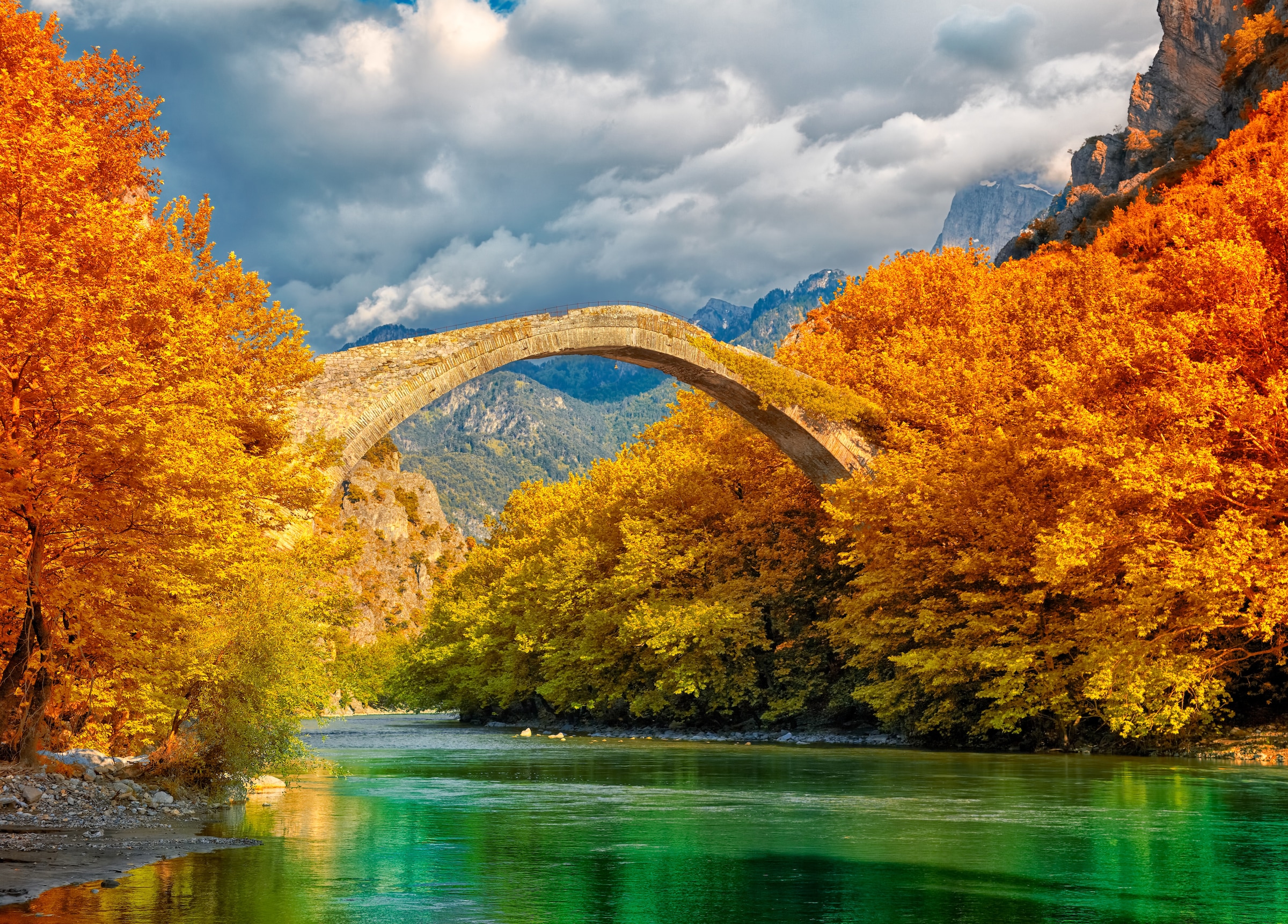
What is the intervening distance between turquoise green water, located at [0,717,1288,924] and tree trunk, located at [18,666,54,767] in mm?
2601

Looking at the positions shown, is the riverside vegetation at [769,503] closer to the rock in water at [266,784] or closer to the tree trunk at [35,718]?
the tree trunk at [35,718]

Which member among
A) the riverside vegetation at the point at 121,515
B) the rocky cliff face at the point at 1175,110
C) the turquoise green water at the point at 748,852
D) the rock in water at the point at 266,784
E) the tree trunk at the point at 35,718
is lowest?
the rock in water at the point at 266,784

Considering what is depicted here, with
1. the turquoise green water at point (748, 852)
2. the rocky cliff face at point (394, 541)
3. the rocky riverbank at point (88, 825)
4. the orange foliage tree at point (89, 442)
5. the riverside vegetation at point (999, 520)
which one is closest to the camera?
the turquoise green water at point (748, 852)

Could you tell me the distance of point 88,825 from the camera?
1152cm

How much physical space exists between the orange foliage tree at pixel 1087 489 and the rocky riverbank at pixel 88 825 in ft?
47.5

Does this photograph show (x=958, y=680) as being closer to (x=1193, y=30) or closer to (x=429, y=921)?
(x=429, y=921)

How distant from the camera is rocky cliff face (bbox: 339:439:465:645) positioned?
11612 cm

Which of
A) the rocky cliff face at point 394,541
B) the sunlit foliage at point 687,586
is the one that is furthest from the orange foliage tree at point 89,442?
the rocky cliff face at point 394,541

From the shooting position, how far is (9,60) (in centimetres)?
1791

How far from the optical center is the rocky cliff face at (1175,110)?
50.2 meters

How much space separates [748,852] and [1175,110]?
85.7 m

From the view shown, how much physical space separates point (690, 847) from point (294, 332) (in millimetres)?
14026

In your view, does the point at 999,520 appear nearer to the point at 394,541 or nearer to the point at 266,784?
the point at 266,784

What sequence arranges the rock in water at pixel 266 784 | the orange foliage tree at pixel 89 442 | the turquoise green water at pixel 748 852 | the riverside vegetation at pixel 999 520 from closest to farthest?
the turquoise green water at pixel 748 852 → the orange foliage tree at pixel 89 442 → the rock in water at pixel 266 784 → the riverside vegetation at pixel 999 520
